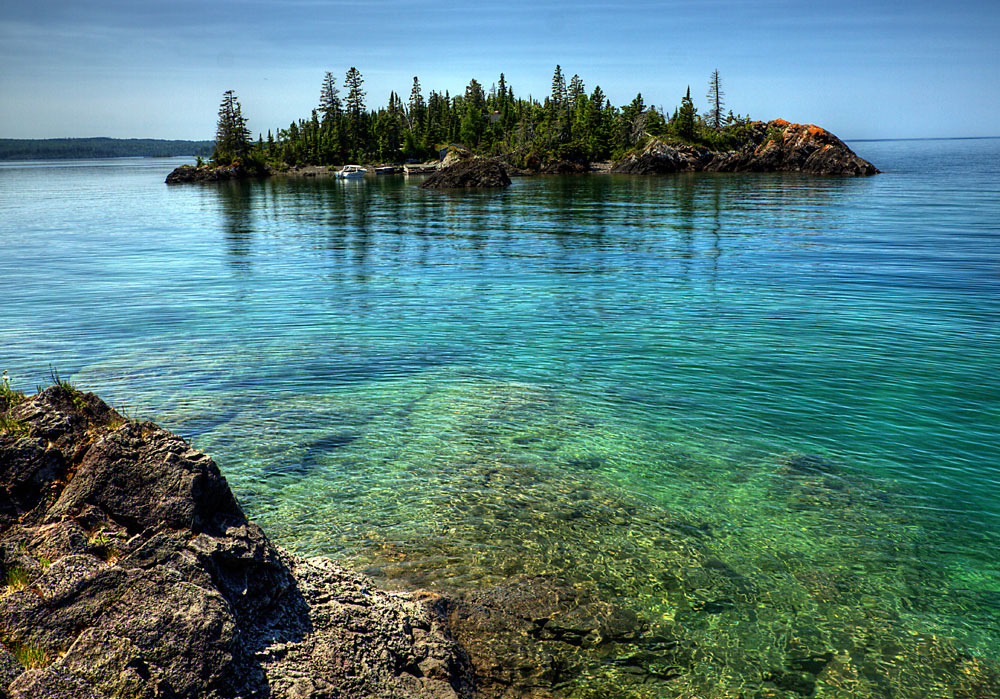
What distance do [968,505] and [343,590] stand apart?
32.4 ft

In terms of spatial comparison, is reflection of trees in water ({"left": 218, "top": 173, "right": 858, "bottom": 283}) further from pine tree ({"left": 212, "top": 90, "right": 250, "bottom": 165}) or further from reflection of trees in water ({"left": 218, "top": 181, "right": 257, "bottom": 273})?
pine tree ({"left": 212, "top": 90, "right": 250, "bottom": 165})

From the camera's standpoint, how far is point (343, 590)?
6.61 metres

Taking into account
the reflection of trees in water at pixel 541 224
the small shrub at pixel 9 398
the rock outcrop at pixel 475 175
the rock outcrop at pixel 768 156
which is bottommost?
the small shrub at pixel 9 398

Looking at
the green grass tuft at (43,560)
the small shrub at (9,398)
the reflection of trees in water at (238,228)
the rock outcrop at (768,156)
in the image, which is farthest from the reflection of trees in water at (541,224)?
the green grass tuft at (43,560)

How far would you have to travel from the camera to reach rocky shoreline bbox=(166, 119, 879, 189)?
105688 mm

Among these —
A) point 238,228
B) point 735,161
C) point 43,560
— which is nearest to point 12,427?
point 43,560

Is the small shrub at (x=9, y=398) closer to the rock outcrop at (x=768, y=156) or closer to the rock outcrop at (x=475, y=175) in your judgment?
the rock outcrop at (x=475, y=175)

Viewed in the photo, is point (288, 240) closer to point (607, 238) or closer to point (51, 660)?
point (607, 238)

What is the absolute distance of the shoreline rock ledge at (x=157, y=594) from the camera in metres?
4.74

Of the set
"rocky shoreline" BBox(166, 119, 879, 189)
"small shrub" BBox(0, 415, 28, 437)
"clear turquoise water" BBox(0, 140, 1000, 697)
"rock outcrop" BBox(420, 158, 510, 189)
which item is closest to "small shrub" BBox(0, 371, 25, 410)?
"small shrub" BBox(0, 415, 28, 437)

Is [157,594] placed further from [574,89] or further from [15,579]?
[574,89]

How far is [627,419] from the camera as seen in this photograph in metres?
13.8

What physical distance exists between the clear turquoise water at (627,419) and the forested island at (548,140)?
84.8 meters

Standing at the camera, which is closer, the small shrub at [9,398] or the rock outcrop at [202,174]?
the small shrub at [9,398]
